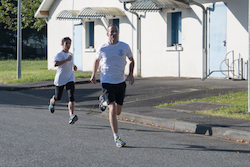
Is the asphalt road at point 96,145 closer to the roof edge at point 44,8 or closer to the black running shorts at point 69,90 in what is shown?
the black running shorts at point 69,90

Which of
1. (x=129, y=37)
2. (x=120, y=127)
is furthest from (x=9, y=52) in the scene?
(x=120, y=127)

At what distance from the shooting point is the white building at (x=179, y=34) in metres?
16.6

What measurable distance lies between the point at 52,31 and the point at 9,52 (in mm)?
24449

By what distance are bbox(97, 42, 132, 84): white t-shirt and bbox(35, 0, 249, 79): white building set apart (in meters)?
10.1

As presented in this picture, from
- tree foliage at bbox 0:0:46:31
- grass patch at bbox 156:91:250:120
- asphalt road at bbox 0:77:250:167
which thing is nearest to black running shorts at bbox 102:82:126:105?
asphalt road at bbox 0:77:250:167

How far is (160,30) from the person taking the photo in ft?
64.3

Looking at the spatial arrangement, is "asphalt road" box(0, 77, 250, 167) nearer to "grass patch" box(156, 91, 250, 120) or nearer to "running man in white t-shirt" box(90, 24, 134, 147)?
"running man in white t-shirt" box(90, 24, 134, 147)

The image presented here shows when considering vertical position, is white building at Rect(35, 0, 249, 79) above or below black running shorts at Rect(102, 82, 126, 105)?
above

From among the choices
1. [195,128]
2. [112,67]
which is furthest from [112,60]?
[195,128]

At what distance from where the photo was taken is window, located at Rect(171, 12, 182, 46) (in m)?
19.0

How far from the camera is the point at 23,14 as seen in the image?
4372 centimetres

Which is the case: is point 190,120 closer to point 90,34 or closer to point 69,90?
point 69,90

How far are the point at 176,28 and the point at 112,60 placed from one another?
41.2 feet

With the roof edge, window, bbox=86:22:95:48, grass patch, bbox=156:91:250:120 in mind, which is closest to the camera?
grass patch, bbox=156:91:250:120
